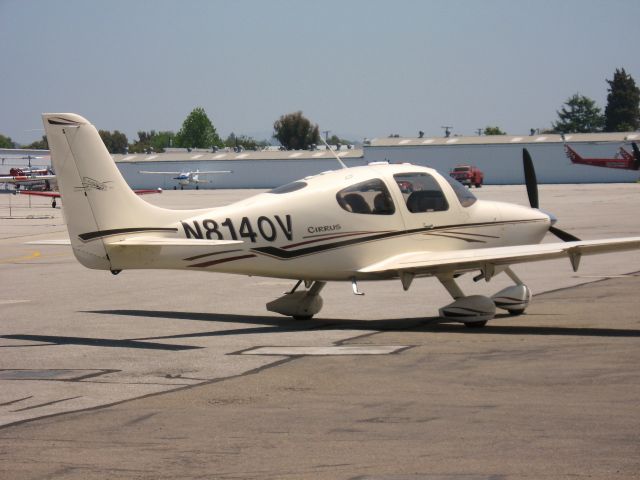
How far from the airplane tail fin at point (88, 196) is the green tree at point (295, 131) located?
17906 cm

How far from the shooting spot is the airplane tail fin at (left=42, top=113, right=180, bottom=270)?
14.5 meters

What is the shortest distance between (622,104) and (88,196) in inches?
7199

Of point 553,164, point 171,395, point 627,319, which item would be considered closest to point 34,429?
point 171,395

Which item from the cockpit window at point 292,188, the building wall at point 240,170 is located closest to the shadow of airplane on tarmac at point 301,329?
the cockpit window at point 292,188

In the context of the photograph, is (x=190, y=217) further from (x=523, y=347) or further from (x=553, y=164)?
(x=553, y=164)

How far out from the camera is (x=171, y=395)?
10.7 metres

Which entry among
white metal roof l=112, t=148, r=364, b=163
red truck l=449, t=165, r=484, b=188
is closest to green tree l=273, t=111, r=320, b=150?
white metal roof l=112, t=148, r=364, b=163

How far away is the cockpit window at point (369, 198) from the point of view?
1555cm

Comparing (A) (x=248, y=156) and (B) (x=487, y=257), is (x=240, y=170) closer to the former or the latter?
(A) (x=248, y=156)

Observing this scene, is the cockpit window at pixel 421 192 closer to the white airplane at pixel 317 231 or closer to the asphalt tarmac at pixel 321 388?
the white airplane at pixel 317 231

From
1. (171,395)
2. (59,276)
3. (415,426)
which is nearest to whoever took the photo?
(415,426)

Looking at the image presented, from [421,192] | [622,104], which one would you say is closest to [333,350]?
[421,192]

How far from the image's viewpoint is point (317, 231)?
1527cm

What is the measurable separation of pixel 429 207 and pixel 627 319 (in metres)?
3.29
